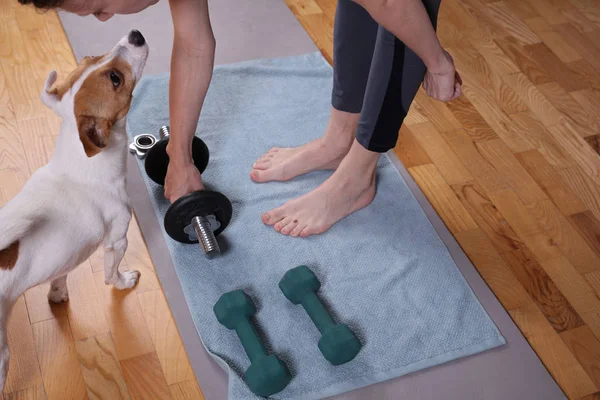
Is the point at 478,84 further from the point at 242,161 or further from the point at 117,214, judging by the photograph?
the point at 117,214

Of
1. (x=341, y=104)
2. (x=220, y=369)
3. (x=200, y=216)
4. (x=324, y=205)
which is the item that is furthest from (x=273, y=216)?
(x=220, y=369)

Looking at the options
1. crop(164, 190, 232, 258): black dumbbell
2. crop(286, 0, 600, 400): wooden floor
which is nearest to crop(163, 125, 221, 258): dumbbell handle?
crop(164, 190, 232, 258): black dumbbell

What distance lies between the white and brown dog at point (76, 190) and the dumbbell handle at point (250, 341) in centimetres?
33

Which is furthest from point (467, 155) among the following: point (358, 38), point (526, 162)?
A: point (358, 38)

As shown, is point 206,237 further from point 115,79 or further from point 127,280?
point 115,79

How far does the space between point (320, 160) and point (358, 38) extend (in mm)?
390

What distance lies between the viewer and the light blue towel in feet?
5.16

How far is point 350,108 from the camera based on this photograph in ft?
5.94

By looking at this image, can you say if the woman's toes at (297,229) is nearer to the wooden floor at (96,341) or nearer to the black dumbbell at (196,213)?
the black dumbbell at (196,213)

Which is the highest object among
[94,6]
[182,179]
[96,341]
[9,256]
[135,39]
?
[94,6]

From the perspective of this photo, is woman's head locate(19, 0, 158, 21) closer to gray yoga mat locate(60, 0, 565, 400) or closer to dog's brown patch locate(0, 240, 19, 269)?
dog's brown patch locate(0, 240, 19, 269)

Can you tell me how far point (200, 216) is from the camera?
1.64m

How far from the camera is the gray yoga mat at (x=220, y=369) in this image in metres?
1.54

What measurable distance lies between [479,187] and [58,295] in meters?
1.19
